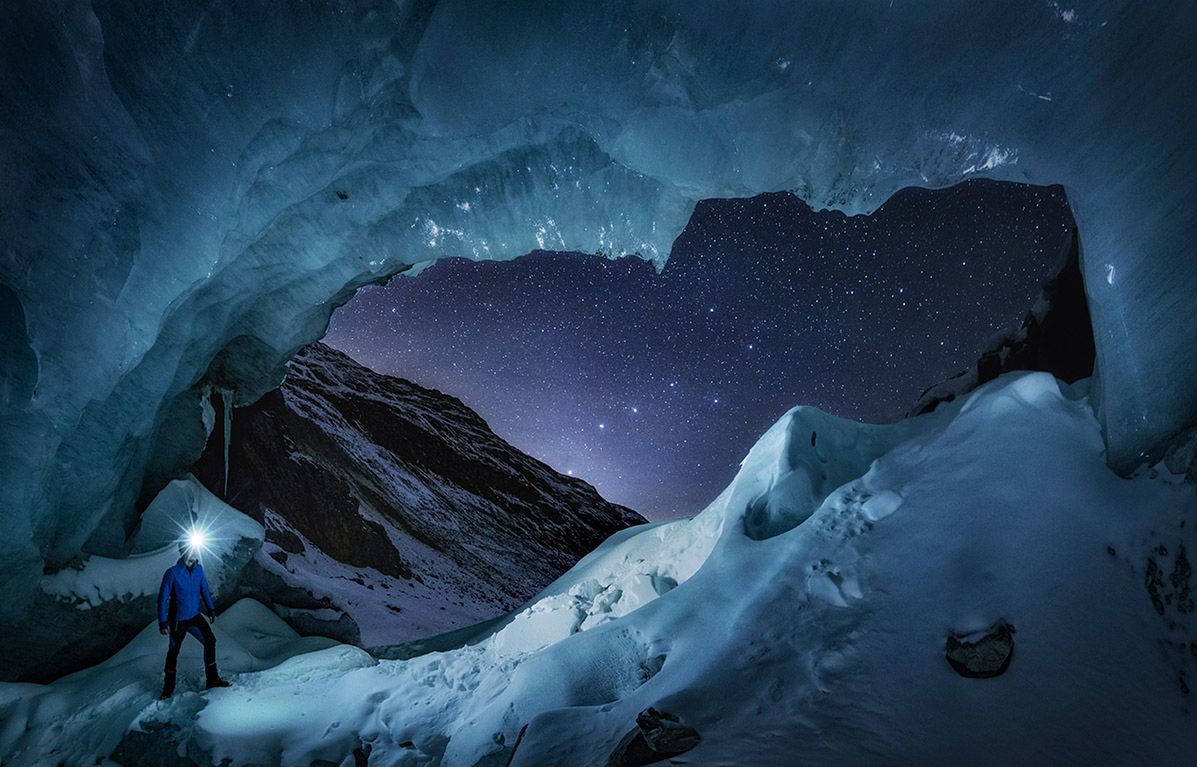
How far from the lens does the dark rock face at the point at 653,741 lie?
2654mm

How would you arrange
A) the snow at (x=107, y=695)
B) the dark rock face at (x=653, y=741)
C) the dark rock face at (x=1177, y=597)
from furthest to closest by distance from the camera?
the snow at (x=107, y=695), the dark rock face at (x=1177, y=597), the dark rock face at (x=653, y=741)

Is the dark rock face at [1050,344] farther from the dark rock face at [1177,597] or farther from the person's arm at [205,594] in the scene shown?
the person's arm at [205,594]

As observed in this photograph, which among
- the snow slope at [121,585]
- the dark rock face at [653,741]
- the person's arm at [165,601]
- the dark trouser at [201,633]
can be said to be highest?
the snow slope at [121,585]

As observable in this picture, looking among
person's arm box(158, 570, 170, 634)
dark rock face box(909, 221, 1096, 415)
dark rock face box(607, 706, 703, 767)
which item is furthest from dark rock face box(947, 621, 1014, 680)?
person's arm box(158, 570, 170, 634)

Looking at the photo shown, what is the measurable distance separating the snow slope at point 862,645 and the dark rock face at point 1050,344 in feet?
7.16

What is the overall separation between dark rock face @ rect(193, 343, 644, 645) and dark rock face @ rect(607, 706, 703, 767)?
25.7 ft

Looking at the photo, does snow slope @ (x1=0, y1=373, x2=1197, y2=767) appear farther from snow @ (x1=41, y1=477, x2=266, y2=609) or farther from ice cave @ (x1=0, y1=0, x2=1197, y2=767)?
snow @ (x1=41, y1=477, x2=266, y2=609)

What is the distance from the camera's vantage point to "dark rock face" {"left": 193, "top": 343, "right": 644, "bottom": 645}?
1438 cm

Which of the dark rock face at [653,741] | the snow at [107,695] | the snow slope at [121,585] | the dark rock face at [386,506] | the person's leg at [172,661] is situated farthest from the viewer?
the dark rock face at [386,506]

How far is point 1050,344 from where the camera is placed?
24.7ft

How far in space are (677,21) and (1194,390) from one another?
167 inches

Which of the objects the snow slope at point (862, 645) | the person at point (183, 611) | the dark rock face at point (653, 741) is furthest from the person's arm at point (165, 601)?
the dark rock face at point (653, 741)

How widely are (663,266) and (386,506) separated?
2251 cm

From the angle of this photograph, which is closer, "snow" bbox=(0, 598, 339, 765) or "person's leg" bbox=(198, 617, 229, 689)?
"snow" bbox=(0, 598, 339, 765)
